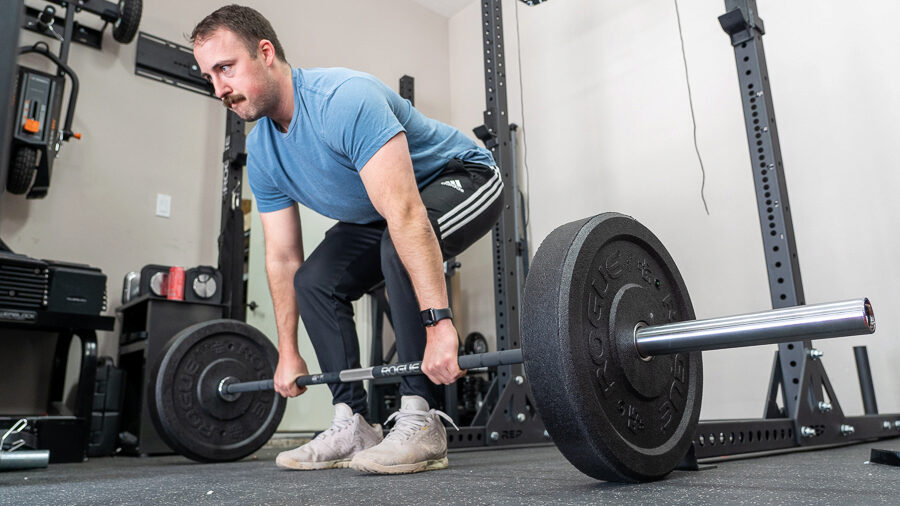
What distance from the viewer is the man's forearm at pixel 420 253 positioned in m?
1.14

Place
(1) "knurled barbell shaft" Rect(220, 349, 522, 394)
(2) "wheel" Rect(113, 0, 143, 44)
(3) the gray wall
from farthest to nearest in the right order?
(2) "wheel" Rect(113, 0, 143, 44) → (3) the gray wall → (1) "knurled barbell shaft" Rect(220, 349, 522, 394)

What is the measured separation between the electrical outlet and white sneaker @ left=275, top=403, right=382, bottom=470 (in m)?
1.97

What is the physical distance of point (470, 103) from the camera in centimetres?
420

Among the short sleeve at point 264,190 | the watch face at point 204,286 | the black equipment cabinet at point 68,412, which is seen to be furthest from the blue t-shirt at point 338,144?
the watch face at point 204,286

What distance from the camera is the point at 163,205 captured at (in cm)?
300

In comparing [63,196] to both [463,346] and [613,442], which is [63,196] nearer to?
[463,346]

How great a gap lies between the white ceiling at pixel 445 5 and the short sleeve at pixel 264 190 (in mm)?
3232

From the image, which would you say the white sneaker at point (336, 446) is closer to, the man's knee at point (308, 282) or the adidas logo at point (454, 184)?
the man's knee at point (308, 282)

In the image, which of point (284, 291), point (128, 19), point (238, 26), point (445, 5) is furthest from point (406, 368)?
point (445, 5)

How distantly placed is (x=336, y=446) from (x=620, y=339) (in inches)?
29.2

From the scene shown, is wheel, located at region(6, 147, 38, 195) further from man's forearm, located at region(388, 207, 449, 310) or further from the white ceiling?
the white ceiling

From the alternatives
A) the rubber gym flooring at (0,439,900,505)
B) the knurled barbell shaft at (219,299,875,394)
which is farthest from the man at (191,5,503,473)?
the knurled barbell shaft at (219,299,875,394)

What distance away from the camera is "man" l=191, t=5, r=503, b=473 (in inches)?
45.4

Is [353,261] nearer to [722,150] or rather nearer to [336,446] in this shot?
[336,446]
